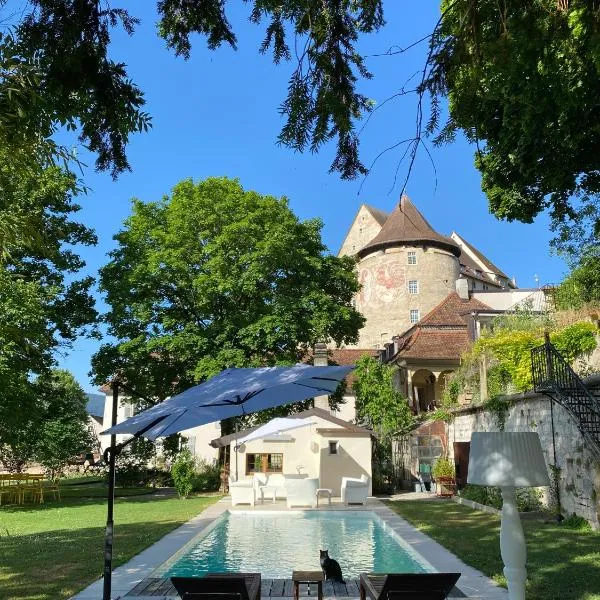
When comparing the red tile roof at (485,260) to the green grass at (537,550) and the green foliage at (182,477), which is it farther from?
the green grass at (537,550)

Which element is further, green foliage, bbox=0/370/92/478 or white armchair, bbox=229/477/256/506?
white armchair, bbox=229/477/256/506

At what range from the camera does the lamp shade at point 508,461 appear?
552 centimetres

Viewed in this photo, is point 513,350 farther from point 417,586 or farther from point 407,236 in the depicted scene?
point 407,236

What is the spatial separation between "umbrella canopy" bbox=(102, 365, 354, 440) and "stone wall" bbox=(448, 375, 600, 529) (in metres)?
6.61

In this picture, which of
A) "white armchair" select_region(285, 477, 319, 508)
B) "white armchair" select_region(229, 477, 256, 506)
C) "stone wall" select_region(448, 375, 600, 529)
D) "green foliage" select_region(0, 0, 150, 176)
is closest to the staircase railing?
"stone wall" select_region(448, 375, 600, 529)

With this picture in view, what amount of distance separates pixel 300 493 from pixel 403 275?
35.2m

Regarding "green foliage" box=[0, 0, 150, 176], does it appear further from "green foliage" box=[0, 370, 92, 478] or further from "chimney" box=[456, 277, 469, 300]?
"chimney" box=[456, 277, 469, 300]

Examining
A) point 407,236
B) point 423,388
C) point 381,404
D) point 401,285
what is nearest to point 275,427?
point 381,404

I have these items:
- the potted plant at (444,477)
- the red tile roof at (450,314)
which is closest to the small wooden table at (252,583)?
the potted plant at (444,477)

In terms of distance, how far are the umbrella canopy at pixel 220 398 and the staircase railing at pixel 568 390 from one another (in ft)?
20.1

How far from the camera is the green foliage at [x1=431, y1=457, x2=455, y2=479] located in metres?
22.7

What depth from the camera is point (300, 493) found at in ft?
63.3

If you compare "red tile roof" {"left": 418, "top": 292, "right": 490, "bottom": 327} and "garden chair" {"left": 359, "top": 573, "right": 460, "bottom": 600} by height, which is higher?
"red tile roof" {"left": 418, "top": 292, "right": 490, "bottom": 327}

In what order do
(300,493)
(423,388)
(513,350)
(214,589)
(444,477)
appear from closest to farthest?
1. (214,589)
2. (513,350)
3. (300,493)
4. (444,477)
5. (423,388)
